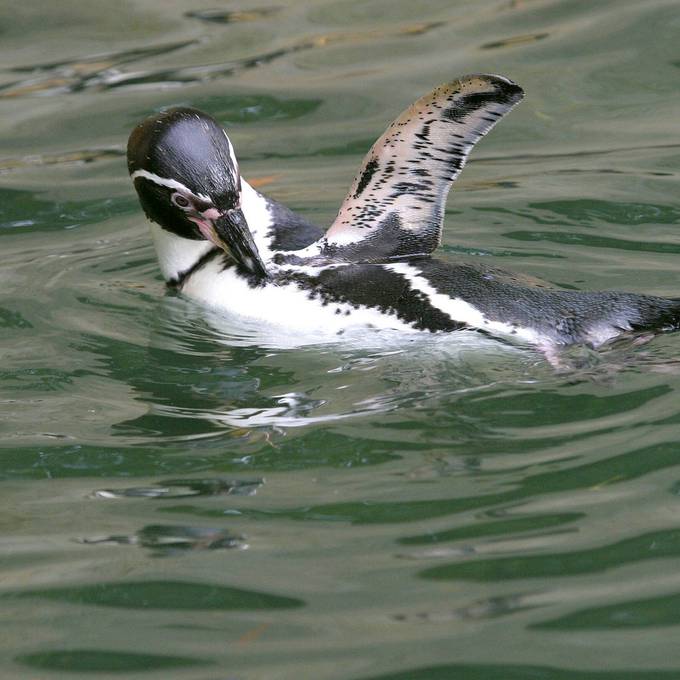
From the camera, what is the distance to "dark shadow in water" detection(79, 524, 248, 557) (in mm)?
3248

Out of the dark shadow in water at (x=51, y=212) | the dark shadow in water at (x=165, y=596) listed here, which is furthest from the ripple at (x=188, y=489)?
the dark shadow in water at (x=51, y=212)

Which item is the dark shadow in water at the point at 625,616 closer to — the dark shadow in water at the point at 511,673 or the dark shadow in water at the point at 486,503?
the dark shadow in water at the point at 511,673

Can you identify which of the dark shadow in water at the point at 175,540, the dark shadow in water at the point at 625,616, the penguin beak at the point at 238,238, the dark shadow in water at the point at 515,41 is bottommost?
the dark shadow in water at the point at 625,616

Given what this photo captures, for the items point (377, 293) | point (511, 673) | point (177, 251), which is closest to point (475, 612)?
point (511, 673)

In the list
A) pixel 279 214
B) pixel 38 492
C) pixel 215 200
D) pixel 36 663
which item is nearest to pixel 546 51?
pixel 279 214

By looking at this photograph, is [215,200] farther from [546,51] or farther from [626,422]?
[546,51]

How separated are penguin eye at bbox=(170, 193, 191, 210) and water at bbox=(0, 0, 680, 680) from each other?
0.42 m

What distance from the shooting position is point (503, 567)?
3.04m

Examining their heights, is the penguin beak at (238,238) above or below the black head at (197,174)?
below

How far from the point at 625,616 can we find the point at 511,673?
0.32m

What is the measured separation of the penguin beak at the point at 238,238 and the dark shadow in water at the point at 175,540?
1.33 m

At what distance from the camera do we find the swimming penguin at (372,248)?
13.4 feet

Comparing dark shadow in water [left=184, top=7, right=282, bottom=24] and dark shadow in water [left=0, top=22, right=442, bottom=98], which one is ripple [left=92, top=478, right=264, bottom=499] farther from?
dark shadow in water [left=184, top=7, right=282, bottom=24]

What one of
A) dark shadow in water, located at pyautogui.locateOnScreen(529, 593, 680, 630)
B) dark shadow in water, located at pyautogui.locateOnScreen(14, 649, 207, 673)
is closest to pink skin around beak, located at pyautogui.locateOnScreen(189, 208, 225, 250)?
dark shadow in water, located at pyautogui.locateOnScreen(14, 649, 207, 673)
